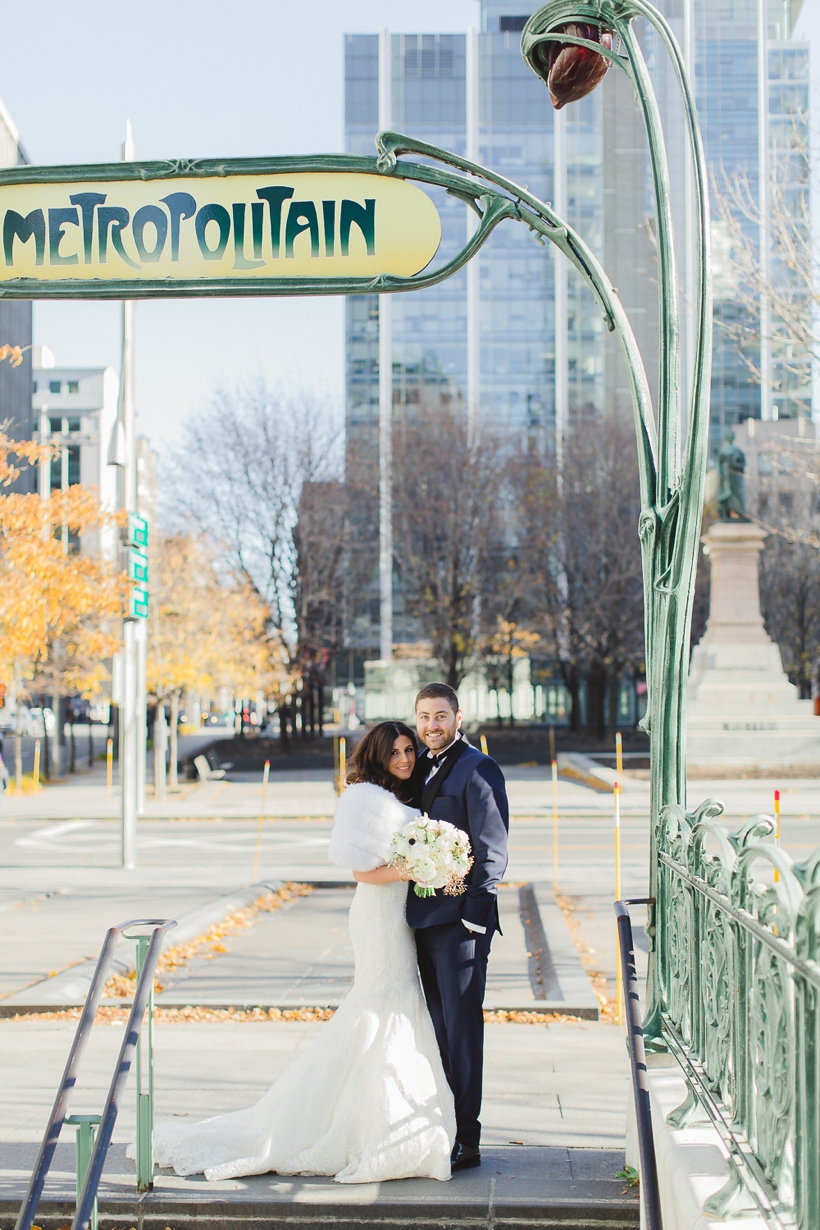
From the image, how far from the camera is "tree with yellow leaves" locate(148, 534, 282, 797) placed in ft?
90.8

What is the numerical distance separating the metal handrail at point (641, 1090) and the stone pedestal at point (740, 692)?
22778 mm

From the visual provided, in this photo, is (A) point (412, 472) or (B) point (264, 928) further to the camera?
(A) point (412, 472)

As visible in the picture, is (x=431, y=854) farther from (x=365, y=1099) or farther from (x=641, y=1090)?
(x=641, y=1090)

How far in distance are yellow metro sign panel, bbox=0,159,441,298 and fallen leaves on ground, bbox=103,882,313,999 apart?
5.84 m

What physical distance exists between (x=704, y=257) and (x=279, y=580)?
34.7m

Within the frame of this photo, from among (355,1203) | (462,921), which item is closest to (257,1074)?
(355,1203)

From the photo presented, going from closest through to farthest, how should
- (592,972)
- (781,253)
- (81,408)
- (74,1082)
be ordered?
(74,1082) < (592,972) < (781,253) < (81,408)

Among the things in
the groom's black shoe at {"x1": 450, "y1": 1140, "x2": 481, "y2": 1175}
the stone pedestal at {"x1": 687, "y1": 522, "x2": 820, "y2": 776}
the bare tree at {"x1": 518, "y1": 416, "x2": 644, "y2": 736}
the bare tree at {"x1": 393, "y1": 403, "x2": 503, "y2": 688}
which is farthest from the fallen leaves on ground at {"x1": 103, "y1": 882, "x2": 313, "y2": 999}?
the bare tree at {"x1": 518, "y1": 416, "x2": 644, "y2": 736}

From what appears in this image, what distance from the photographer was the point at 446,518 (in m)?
39.5

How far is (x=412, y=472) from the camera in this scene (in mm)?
39594

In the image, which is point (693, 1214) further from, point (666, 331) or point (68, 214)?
point (68, 214)

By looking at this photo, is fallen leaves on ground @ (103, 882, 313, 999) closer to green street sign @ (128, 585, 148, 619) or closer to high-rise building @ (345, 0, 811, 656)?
green street sign @ (128, 585, 148, 619)

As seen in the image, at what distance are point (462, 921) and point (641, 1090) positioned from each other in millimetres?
1458

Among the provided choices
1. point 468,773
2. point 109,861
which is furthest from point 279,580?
point 468,773
